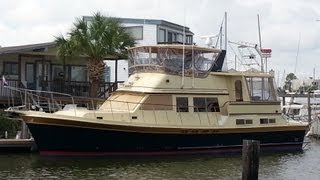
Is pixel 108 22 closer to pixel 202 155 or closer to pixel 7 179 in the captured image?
pixel 202 155

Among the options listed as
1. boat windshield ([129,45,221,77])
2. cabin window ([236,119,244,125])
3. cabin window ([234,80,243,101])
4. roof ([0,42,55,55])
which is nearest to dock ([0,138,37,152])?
boat windshield ([129,45,221,77])

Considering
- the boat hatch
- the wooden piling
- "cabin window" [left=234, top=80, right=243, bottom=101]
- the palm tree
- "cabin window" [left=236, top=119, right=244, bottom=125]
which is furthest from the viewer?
the palm tree

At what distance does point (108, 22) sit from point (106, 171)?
38.9 ft

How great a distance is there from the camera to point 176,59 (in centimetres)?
2478

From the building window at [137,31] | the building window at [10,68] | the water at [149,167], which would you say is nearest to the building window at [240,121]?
the water at [149,167]

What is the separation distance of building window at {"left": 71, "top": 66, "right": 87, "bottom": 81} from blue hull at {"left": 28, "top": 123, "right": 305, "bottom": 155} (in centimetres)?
1320

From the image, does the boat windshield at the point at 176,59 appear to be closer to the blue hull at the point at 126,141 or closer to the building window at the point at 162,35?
the blue hull at the point at 126,141

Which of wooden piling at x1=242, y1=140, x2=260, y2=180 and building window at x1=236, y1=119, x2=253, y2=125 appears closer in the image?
wooden piling at x1=242, y1=140, x2=260, y2=180

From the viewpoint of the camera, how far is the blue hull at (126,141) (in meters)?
21.9

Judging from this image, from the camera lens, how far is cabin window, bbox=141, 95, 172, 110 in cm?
2344

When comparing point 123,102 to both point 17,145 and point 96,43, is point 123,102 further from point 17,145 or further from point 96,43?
point 96,43

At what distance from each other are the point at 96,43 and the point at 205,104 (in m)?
7.22

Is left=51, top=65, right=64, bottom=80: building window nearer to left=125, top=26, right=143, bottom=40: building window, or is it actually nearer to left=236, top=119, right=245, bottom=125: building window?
left=125, top=26, right=143, bottom=40: building window

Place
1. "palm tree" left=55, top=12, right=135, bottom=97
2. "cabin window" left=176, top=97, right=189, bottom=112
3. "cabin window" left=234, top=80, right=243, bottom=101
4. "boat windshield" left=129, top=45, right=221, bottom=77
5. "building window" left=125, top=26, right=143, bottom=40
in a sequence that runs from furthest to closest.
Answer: "building window" left=125, top=26, right=143, bottom=40 → "palm tree" left=55, top=12, right=135, bottom=97 → "cabin window" left=234, top=80, right=243, bottom=101 → "boat windshield" left=129, top=45, right=221, bottom=77 → "cabin window" left=176, top=97, right=189, bottom=112
